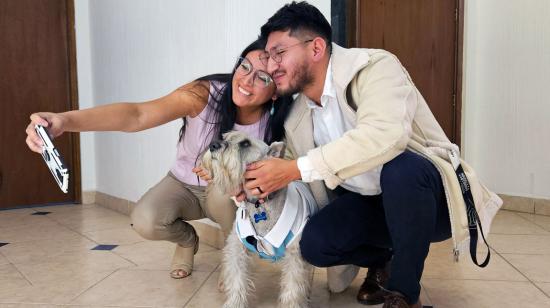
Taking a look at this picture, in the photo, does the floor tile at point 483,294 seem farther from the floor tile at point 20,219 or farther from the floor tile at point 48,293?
the floor tile at point 20,219

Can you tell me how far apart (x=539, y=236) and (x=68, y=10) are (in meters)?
4.11

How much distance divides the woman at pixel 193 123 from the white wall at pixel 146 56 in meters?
0.72

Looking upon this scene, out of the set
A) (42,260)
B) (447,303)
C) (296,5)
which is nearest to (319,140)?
(296,5)

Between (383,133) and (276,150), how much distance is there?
39 cm

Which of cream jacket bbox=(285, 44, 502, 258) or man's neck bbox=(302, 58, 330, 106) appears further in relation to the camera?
man's neck bbox=(302, 58, 330, 106)

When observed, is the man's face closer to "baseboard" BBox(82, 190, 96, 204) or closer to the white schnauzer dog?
the white schnauzer dog

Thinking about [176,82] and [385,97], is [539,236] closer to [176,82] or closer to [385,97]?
[385,97]

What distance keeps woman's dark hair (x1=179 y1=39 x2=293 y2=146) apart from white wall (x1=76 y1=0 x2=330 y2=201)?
68 centimetres

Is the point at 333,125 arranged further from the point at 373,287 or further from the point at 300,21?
the point at 373,287

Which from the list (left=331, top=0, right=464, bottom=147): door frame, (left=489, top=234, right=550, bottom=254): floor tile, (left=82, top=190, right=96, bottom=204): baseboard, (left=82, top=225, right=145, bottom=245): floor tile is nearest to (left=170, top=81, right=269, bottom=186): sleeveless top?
(left=82, top=225, right=145, bottom=245): floor tile

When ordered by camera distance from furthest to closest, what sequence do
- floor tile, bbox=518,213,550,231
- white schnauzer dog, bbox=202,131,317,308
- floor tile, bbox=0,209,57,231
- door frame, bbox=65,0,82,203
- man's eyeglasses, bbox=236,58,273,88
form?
door frame, bbox=65,0,82,203
floor tile, bbox=0,209,57,231
floor tile, bbox=518,213,550,231
man's eyeglasses, bbox=236,58,273,88
white schnauzer dog, bbox=202,131,317,308

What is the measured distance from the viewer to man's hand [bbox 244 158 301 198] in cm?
171

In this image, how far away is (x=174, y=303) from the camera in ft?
7.09

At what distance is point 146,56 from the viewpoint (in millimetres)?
3943
